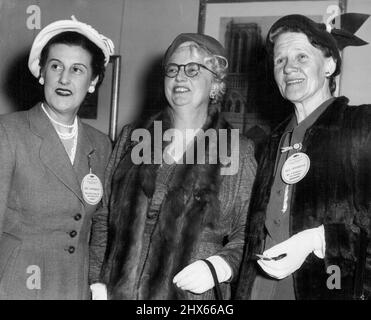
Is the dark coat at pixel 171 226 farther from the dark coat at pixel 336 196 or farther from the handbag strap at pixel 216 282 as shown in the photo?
the dark coat at pixel 336 196

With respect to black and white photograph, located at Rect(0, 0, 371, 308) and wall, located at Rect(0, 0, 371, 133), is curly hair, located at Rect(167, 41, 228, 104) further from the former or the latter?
wall, located at Rect(0, 0, 371, 133)

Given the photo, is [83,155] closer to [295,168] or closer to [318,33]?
[295,168]

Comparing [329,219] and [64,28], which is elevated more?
[64,28]

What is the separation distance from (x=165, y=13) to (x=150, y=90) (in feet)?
1.76

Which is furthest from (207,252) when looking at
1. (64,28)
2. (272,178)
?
(64,28)

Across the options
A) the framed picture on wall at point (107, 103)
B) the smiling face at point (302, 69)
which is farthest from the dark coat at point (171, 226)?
the framed picture on wall at point (107, 103)

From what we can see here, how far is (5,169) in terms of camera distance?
1.82 m

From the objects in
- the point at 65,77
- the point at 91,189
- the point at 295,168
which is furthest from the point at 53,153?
the point at 295,168

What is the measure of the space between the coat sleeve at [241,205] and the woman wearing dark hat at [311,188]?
4 cm

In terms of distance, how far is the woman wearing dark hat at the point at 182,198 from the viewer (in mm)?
1816

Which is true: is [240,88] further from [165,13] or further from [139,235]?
[139,235]

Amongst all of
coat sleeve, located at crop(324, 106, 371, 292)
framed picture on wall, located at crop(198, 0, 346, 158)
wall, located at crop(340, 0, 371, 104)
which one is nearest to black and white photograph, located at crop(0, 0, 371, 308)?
coat sleeve, located at crop(324, 106, 371, 292)

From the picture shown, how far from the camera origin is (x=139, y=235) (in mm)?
1872

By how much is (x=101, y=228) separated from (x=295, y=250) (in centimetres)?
81
